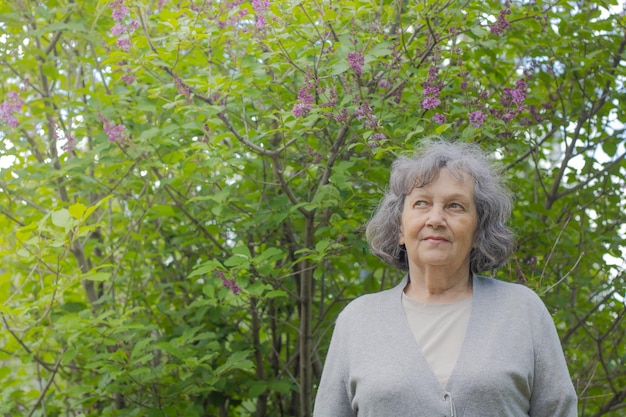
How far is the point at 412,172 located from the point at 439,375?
56 cm

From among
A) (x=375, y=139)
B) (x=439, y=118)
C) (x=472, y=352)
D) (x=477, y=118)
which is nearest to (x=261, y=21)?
(x=375, y=139)

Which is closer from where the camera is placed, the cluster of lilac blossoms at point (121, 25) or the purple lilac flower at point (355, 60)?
the purple lilac flower at point (355, 60)

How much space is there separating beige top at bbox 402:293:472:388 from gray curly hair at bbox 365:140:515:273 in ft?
0.53

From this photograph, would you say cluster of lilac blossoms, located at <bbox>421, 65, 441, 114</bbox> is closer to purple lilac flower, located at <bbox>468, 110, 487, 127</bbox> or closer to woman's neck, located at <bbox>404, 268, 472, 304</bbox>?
purple lilac flower, located at <bbox>468, 110, 487, 127</bbox>

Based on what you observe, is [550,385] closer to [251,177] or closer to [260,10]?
[260,10]

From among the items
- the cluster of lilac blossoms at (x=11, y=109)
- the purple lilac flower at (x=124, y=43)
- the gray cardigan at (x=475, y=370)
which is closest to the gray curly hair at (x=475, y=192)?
the gray cardigan at (x=475, y=370)

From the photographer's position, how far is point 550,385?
2.21 meters

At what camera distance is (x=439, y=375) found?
7.34ft

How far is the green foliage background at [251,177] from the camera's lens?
3293 millimetres

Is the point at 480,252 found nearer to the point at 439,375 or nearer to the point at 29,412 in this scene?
the point at 439,375

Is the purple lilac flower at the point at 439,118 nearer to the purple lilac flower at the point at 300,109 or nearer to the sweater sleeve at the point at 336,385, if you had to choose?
the purple lilac flower at the point at 300,109

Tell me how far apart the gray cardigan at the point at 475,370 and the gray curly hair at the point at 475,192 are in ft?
0.35

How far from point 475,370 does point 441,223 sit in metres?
0.39

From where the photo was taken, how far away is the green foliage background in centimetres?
329
